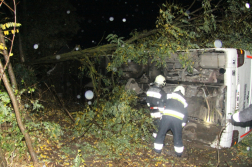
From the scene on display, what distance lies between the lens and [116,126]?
5078mm

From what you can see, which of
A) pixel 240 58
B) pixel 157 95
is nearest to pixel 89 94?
pixel 157 95

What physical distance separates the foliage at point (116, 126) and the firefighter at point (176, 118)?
48 centimetres

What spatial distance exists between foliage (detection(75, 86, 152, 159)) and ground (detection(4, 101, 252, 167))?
0.72 feet

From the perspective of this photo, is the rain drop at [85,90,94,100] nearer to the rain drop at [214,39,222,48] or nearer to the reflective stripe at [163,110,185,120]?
the reflective stripe at [163,110,185,120]

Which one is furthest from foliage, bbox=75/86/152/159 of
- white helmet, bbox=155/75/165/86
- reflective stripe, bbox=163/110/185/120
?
white helmet, bbox=155/75/165/86

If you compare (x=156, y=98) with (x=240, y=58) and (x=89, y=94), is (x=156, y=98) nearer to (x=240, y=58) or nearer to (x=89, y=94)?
(x=240, y=58)

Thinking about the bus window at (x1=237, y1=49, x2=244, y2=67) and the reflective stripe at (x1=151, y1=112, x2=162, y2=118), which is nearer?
the bus window at (x1=237, y1=49, x2=244, y2=67)

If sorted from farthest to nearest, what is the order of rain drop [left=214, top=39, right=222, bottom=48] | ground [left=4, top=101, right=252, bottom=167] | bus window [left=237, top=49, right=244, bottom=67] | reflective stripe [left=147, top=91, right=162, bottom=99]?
rain drop [left=214, top=39, right=222, bottom=48] < reflective stripe [left=147, top=91, right=162, bottom=99] < bus window [left=237, top=49, right=244, bottom=67] < ground [left=4, top=101, right=252, bottom=167]

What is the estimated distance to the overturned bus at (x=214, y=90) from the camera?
4191 mm

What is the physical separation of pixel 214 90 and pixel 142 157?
2112mm

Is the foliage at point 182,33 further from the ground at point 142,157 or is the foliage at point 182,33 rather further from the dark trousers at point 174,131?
the ground at point 142,157

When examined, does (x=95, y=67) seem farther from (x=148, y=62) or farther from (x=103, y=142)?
(x=103, y=142)

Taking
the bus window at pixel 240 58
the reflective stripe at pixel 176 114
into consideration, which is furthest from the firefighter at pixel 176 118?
the bus window at pixel 240 58

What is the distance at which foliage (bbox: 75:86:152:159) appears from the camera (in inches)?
179
